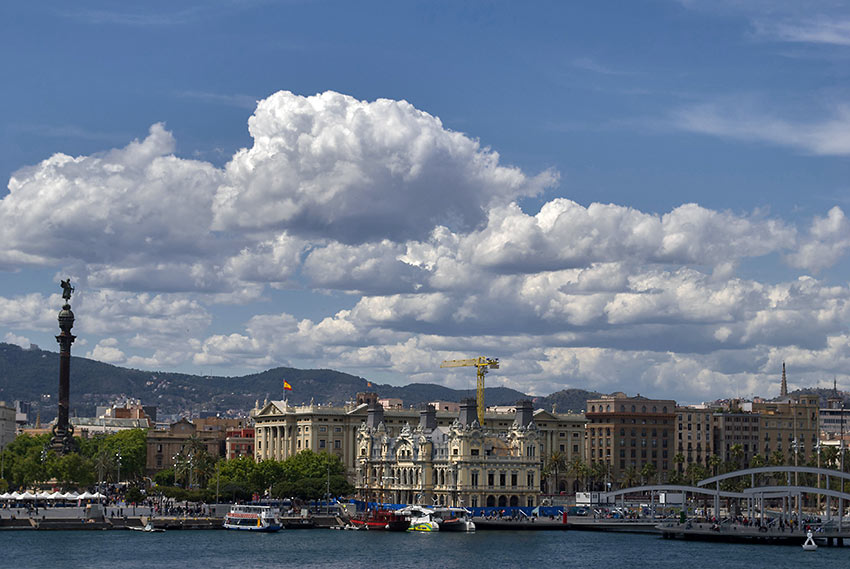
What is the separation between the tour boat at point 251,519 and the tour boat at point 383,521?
1106 centimetres

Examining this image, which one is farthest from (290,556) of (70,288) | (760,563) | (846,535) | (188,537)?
(70,288)

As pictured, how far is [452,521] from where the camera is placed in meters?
178

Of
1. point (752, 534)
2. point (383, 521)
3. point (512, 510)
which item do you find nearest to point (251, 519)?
point (383, 521)

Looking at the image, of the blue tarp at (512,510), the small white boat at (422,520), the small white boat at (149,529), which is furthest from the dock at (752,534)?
the small white boat at (149,529)

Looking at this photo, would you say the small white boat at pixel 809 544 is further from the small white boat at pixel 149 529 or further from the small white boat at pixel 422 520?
the small white boat at pixel 149 529

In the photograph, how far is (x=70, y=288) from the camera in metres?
200

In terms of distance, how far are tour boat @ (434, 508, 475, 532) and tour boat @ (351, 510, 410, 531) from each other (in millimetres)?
4751

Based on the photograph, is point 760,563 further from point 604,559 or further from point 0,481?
point 0,481

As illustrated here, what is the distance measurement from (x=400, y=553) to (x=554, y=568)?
19.6 m

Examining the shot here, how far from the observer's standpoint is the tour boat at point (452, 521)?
177500 mm

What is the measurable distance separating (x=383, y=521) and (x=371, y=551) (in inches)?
1333

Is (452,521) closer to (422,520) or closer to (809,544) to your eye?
(422,520)

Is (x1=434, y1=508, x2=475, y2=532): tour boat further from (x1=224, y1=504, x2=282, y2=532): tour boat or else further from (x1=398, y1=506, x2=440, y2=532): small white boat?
(x1=224, y1=504, x2=282, y2=532): tour boat

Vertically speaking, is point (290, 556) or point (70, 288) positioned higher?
point (70, 288)
